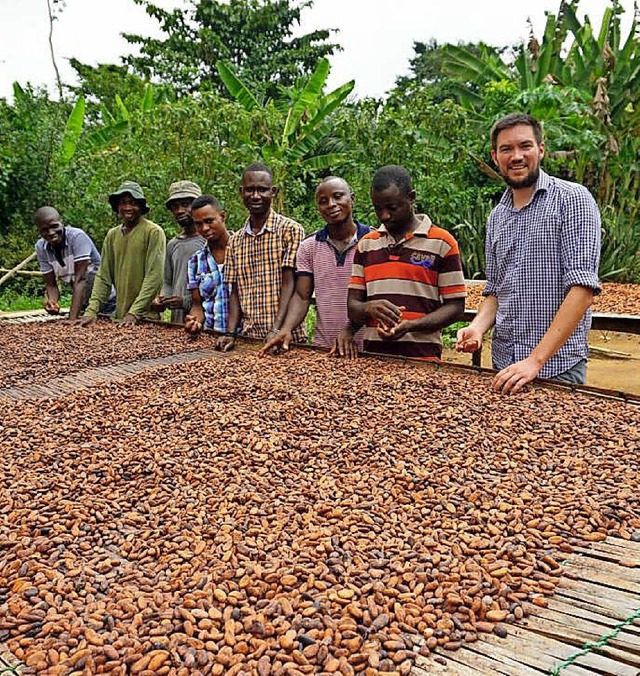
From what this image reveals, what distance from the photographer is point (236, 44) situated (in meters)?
14.4

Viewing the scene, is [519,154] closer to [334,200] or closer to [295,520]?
[334,200]

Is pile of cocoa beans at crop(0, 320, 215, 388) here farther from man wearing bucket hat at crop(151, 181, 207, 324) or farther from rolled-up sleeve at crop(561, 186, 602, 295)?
rolled-up sleeve at crop(561, 186, 602, 295)

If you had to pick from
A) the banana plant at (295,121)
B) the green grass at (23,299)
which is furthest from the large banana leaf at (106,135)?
the green grass at (23,299)

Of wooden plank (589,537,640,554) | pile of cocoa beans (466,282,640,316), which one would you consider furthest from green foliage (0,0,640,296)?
wooden plank (589,537,640,554)

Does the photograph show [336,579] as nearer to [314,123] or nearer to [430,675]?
[430,675]

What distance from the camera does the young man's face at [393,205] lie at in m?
2.71

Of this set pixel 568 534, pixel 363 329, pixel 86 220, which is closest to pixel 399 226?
pixel 363 329

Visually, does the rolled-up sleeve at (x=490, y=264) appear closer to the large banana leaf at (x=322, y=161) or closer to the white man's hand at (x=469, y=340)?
the white man's hand at (x=469, y=340)

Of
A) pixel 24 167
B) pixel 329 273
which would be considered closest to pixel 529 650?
pixel 329 273

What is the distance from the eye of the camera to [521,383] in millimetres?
2338

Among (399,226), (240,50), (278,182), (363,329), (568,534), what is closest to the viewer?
(568,534)

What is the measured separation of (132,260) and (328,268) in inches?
67.8

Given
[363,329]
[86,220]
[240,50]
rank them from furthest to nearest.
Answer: [240,50], [86,220], [363,329]

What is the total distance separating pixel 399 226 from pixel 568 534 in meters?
1.68
